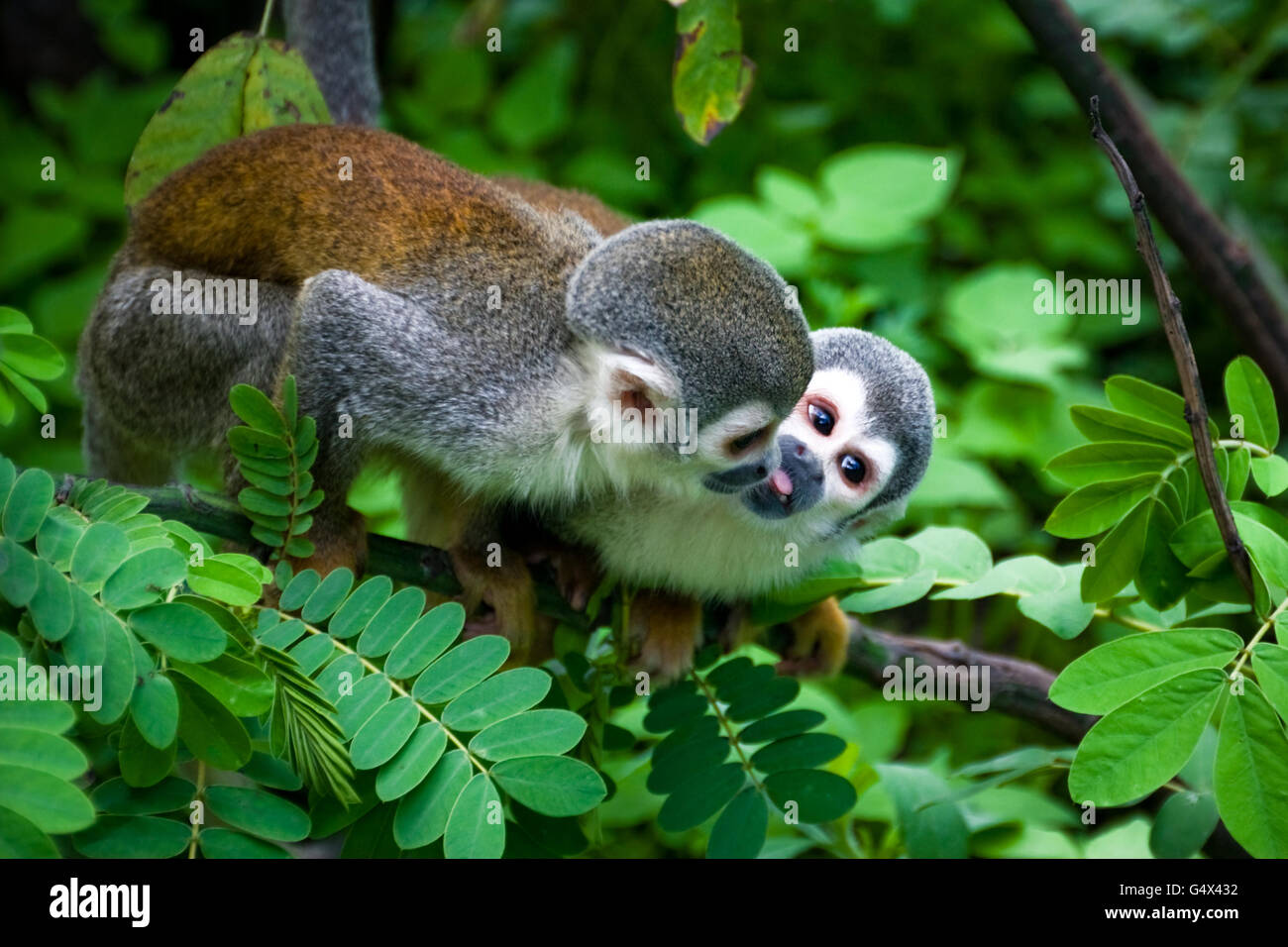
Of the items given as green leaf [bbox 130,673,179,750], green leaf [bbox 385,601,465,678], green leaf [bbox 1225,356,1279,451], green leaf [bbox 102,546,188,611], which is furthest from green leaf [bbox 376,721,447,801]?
green leaf [bbox 1225,356,1279,451]

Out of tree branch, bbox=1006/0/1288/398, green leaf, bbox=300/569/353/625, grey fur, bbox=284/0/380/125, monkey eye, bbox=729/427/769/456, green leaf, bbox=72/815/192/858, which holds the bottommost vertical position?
green leaf, bbox=72/815/192/858

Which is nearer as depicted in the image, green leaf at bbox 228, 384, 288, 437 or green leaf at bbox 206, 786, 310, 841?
green leaf at bbox 206, 786, 310, 841

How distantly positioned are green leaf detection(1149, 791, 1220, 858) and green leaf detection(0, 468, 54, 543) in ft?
6.88

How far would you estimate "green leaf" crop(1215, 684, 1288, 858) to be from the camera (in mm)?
1769

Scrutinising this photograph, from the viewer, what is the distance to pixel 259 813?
6.11ft

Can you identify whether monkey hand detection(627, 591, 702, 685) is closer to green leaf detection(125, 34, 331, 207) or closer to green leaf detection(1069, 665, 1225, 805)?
green leaf detection(1069, 665, 1225, 805)

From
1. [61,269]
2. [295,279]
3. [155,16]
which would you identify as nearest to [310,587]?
[295,279]

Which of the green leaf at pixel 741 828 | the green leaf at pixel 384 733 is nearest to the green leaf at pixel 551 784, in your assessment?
the green leaf at pixel 384 733

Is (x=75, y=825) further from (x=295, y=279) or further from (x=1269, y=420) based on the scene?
(x=1269, y=420)

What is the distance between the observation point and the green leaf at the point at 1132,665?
6.15 ft

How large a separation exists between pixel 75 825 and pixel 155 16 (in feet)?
18.6

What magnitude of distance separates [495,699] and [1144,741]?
0.98 metres

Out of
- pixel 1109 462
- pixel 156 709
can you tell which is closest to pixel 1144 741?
pixel 1109 462

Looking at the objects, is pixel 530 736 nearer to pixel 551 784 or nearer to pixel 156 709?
pixel 551 784
